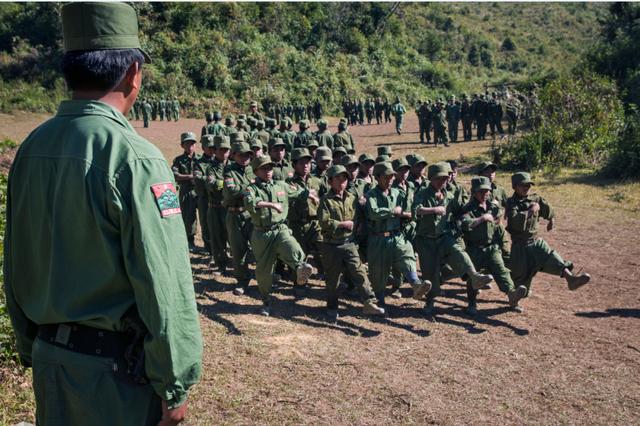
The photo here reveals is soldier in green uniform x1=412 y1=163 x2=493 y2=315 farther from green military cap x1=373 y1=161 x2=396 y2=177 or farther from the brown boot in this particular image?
the brown boot

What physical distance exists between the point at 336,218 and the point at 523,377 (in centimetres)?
289

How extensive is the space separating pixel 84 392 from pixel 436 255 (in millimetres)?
6142

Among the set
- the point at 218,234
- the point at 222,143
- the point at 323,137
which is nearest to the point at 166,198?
the point at 218,234

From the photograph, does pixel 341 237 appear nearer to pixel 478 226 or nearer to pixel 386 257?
pixel 386 257

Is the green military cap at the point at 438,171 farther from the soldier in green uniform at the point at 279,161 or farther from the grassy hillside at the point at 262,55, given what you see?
the grassy hillside at the point at 262,55

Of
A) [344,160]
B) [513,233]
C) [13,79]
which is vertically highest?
[13,79]

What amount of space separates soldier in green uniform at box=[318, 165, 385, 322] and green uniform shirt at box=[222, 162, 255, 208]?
155cm

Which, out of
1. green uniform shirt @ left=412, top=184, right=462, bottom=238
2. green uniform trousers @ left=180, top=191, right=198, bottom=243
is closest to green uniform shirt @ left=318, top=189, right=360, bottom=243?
green uniform shirt @ left=412, top=184, right=462, bottom=238

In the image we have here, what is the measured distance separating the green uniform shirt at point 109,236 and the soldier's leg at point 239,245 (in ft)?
21.4

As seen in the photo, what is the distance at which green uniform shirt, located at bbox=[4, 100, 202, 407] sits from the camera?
2.15 m

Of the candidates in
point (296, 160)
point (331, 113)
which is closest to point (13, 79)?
point (331, 113)

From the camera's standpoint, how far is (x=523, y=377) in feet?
19.9

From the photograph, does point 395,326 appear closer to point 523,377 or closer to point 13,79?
point 523,377

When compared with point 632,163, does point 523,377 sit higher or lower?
lower
